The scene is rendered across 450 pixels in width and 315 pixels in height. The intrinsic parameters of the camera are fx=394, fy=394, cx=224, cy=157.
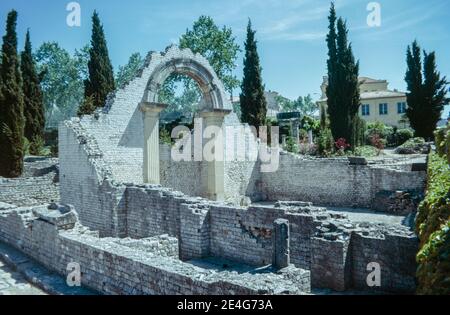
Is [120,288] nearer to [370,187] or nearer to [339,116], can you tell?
[370,187]

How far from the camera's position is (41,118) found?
105ft

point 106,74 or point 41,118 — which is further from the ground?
point 106,74

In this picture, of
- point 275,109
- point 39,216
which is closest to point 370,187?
point 39,216

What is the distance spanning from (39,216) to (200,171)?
11692mm

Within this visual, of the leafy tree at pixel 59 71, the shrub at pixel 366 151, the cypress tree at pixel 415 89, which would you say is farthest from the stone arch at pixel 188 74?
the leafy tree at pixel 59 71

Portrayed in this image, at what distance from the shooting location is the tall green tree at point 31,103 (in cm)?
3067

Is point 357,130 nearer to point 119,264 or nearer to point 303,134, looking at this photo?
point 303,134

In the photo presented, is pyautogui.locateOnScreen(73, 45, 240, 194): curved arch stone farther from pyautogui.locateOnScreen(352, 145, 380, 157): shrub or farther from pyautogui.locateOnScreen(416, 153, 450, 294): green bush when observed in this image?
pyautogui.locateOnScreen(352, 145, 380, 157): shrub

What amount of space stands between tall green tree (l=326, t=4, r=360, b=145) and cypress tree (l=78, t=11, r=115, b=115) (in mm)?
17305

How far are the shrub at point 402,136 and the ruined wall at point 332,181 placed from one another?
1941 centimetres

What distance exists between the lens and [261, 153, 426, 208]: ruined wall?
1798cm

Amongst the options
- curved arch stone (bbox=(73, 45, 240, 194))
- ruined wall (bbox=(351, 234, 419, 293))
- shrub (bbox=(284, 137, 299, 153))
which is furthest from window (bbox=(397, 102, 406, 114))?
ruined wall (bbox=(351, 234, 419, 293))

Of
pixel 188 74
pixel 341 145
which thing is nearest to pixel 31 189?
pixel 188 74

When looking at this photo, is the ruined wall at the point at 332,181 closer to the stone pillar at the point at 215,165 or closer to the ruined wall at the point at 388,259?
the stone pillar at the point at 215,165
